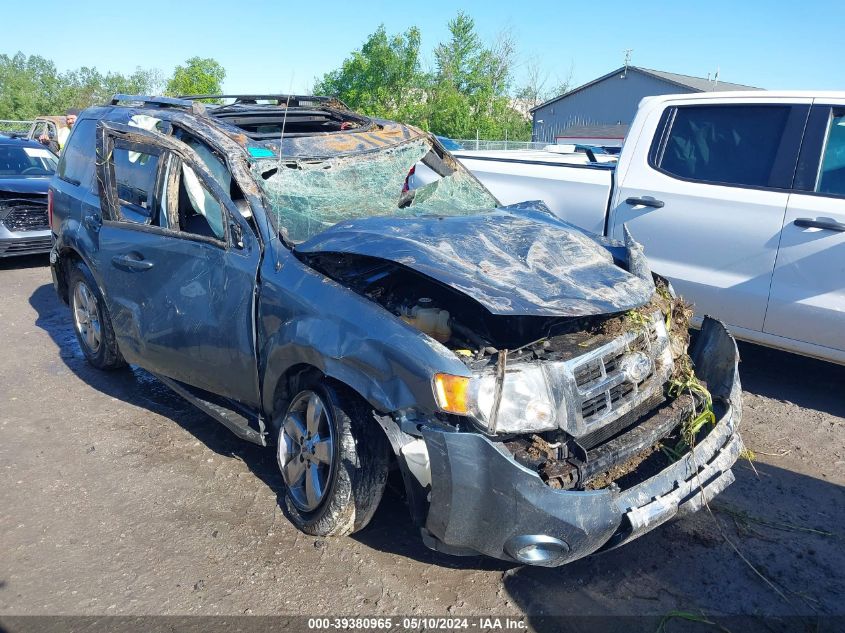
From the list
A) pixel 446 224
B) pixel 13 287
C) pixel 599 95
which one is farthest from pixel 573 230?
pixel 599 95

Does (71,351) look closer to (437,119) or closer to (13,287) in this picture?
(13,287)

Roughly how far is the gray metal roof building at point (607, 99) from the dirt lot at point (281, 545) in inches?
1144

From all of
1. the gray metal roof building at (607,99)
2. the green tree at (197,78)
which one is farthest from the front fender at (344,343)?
the gray metal roof building at (607,99)

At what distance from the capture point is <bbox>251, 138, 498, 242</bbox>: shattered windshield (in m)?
3.74

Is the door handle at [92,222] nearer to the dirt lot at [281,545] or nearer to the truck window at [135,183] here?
the truck window at [135,183]

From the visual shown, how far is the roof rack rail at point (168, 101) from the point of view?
427 cm

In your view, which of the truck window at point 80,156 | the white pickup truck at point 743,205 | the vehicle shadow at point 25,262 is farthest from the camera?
the vehicle shadow at point 25,262

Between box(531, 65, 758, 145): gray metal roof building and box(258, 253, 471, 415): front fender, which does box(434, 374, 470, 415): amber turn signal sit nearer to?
box(258, 253, 471, 415): front fender

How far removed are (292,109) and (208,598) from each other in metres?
3.34

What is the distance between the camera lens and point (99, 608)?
2846 mm

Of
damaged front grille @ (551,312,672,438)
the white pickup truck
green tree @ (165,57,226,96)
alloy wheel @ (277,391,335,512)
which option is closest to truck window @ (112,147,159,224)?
alloy wheel @ (277,391,335,512)

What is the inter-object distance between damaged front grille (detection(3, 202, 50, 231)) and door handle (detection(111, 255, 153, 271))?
17.5ft

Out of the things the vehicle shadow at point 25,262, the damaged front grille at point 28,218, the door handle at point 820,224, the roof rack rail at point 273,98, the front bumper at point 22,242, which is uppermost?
the roof rack rail at point 273,98

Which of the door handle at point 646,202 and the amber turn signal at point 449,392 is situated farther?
the door handle at point 646,202
